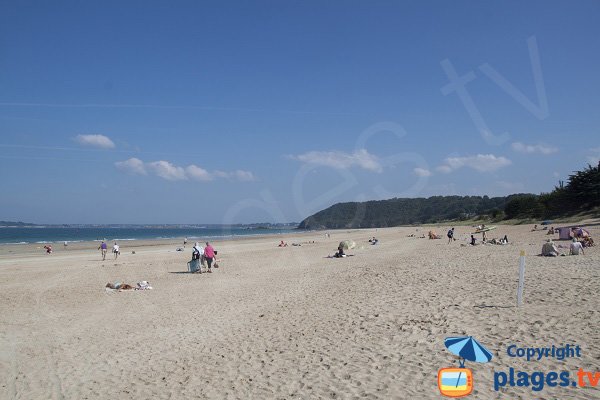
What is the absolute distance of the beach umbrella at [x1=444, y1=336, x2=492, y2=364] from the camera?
5.20m

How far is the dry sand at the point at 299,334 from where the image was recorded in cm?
516

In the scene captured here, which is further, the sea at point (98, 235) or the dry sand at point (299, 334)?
the sea at point (98, 235)

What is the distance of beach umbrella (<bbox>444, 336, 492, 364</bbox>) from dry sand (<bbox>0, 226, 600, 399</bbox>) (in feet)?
0.40

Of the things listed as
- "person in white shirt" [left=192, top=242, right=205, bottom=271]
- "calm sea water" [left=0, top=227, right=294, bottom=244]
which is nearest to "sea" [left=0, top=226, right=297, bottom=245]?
"calm sea water" [left=0, top=227, right=294, bottom=244]

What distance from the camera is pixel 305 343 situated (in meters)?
6.76

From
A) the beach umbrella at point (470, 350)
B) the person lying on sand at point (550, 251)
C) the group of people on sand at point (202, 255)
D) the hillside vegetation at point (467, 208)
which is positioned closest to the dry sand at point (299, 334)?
the beach umbrella at point (470, 350)

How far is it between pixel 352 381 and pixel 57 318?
8239 millimetres

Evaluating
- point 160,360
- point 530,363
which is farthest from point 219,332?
point 530,363

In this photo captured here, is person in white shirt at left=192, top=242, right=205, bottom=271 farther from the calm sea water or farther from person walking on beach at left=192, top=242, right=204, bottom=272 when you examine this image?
the calm sea water

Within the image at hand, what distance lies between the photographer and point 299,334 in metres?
7.34

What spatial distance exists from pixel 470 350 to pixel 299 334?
3063 millimetres

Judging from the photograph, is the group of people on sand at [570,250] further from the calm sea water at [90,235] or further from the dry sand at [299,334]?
the calm sea water at [90,235]

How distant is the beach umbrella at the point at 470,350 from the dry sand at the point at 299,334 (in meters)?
0.12

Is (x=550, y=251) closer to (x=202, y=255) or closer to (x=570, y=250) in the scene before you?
(x=570, y=250)
